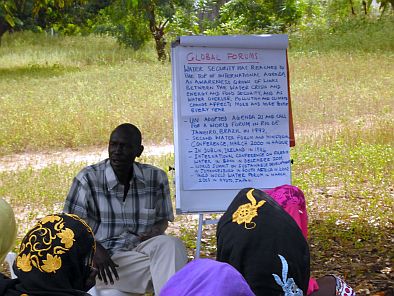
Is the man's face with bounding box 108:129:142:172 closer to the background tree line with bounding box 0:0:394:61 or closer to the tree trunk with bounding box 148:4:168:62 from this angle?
the background tree line with bounding box 0:0:394:61

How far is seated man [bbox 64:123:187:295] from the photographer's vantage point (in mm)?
4516

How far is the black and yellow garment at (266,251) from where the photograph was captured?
2.64 m

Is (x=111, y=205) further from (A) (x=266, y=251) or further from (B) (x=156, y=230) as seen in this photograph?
(A) (x=266, y=251)

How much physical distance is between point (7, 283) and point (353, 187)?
6.39 m

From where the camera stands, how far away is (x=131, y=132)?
4730 mm

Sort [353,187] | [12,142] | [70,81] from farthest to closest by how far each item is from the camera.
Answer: [70,81], [12,142], [353,187]

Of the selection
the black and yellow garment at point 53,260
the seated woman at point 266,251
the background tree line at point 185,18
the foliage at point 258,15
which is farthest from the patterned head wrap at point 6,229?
the foliage at point 258,15

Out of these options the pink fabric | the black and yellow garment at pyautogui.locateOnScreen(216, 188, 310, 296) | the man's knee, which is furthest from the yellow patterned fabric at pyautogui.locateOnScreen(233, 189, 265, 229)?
the man's knee

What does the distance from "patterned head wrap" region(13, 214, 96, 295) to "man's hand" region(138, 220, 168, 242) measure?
1.82 meters

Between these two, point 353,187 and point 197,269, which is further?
point 353,187

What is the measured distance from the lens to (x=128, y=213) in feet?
15.5

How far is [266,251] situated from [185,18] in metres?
20.6

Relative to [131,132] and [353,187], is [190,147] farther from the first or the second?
[353,187]

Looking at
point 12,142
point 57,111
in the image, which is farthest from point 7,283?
point 57,111
